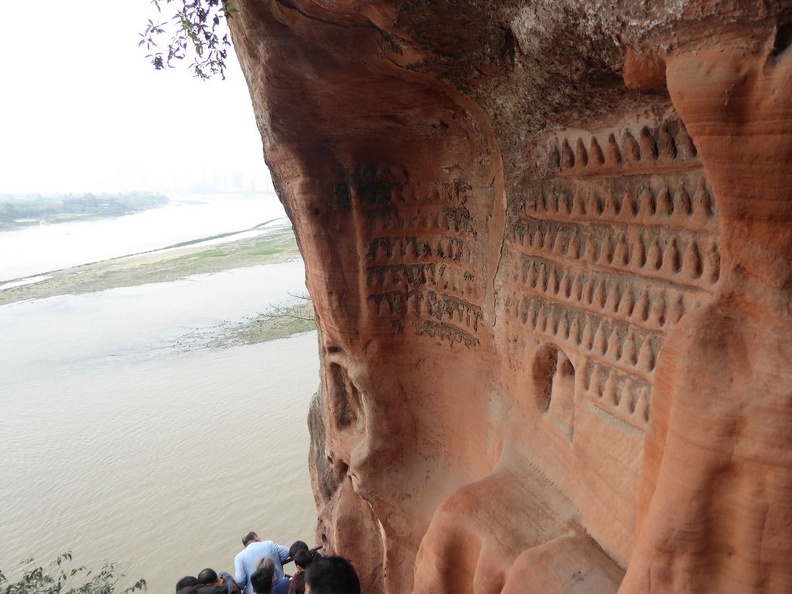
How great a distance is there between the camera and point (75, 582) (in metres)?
8.95

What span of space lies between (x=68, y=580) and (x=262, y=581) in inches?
252

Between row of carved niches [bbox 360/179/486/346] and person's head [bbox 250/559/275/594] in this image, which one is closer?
row of carved niches [bbox 360/179/486/346]

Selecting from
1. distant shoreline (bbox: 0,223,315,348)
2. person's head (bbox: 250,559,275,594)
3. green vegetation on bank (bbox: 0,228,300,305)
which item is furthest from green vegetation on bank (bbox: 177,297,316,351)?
person's head (bbox: 250,559,275,594)

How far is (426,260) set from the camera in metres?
4.14

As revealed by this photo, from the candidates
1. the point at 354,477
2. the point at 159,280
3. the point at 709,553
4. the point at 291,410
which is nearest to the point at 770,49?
the point at 709,553

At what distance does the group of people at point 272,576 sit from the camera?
10.6 ft

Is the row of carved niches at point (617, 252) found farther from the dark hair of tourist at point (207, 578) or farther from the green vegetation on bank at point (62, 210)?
the green vegetation on bank at point (62, 210)

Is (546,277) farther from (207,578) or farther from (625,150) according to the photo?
(207,578)

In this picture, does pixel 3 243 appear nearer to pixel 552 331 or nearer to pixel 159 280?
pixel 159 280

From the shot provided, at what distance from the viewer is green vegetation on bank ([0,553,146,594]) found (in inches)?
241

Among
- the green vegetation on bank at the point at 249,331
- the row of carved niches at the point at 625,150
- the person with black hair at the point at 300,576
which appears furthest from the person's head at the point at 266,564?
the green vegetation on bank at the point at 249,331

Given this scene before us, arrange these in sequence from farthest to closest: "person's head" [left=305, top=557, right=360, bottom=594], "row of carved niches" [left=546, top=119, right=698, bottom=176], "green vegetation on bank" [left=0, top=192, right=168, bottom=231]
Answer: "green vegetation on bank" [left=0, top=192, right=168, bottom=231] < "person's head" [left=305, top=557, right=360, bottom=594] < "row of carved niches" [left=546, top=119, right=698, bottom=176]

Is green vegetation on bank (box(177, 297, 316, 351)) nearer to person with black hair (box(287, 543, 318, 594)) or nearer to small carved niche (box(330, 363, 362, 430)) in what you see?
small carved niche (box(330, 363, 362, 430))

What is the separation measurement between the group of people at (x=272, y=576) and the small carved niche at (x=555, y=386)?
1413mm
